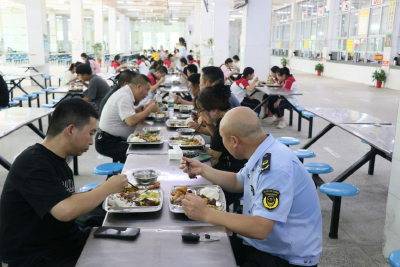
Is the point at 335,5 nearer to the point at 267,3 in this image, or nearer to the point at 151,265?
the point at 267,3

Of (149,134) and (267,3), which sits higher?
(267,3)

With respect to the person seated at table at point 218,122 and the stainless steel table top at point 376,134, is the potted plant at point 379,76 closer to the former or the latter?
the stainless steel table top at point 376,134

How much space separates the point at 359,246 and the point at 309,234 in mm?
1525

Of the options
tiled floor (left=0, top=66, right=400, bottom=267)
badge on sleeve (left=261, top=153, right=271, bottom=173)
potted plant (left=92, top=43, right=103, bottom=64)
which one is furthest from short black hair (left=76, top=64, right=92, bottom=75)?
potted plant (left=92, top=43, right=103, bottom=64)

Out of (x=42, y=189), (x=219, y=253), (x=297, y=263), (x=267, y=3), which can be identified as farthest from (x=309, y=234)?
(x=267, y=3)

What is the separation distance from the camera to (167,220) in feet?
5.50

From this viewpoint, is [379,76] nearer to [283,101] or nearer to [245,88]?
[283,101]

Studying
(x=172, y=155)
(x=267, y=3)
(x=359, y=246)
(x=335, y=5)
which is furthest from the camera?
(x=335, y=5)

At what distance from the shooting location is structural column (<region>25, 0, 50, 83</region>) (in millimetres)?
12352

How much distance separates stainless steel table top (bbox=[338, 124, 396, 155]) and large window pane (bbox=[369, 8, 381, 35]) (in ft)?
37.6

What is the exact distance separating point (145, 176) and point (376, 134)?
2.34m

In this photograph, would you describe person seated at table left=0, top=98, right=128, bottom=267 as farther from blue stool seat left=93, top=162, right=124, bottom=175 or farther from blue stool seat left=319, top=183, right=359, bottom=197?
blue stool seat left=319, top=183, right=359, bottom=197

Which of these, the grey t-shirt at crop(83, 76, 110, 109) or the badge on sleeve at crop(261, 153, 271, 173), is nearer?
the badge on sleeve at crop(261, 153, 271, 173)

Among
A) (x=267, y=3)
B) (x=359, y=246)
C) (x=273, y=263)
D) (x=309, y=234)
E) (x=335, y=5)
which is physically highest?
(x=335, y=5)
